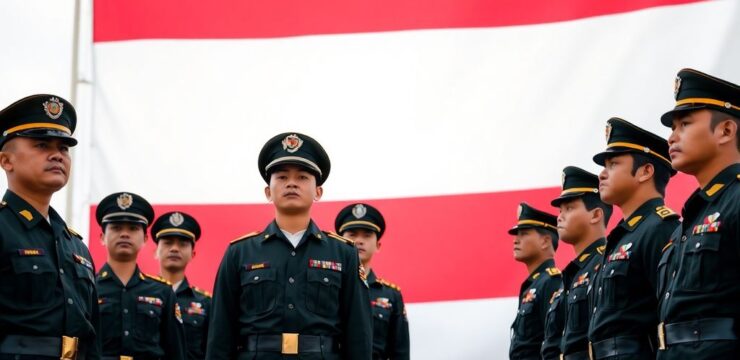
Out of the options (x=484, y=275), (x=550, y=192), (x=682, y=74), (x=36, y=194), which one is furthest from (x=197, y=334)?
(x=682, y=74)

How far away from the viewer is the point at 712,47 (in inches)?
319

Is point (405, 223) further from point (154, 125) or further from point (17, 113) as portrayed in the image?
point (17, 113)

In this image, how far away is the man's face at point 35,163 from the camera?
16.7ft

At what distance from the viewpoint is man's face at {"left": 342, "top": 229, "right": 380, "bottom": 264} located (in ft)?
27.7

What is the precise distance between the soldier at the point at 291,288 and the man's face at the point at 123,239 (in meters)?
1.87

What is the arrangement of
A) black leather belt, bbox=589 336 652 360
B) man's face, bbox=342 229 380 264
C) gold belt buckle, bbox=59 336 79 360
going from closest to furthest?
gold belt buckle, bbox=59 336 79 360
black leather belt, bbox=589 336 652 360
man's face, bbox=342 229 380 264

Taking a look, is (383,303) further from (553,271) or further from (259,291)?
(259,291)

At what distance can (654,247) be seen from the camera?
18.0 feet

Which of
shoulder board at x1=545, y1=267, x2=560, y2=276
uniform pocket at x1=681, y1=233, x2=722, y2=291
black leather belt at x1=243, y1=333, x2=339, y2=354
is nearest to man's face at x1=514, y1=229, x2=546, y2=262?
shoulder board at x1=545, y1=267, x2=560, y2=276

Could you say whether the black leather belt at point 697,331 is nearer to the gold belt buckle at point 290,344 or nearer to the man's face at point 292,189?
the gold belt buckle at point 290,344

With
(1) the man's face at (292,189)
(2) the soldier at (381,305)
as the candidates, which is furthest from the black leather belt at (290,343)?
(2) the soldier at (381,305)

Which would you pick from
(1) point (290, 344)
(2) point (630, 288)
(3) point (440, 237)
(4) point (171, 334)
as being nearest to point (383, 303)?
(3) point (440, 237)

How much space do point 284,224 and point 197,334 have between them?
3.34 m

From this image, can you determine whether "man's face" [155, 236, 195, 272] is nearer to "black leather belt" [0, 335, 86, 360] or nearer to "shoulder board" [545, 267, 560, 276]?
"shoulder board" [545, 267, 560, 276]
